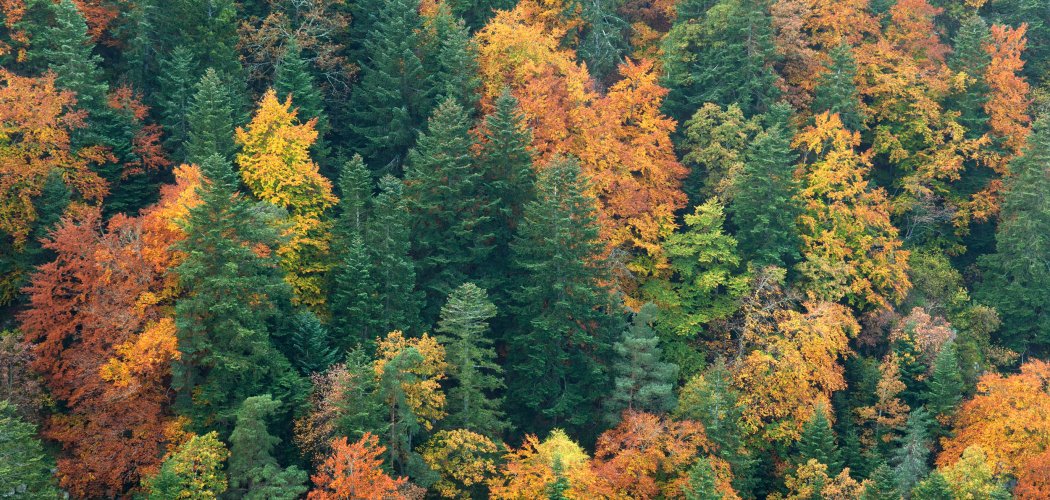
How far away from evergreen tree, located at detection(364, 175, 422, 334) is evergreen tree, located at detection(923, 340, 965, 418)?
84.7ft

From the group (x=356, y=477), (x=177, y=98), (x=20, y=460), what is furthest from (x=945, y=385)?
(x=20, y=460)

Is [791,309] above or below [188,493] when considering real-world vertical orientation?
above

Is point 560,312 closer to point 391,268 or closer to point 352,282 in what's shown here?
point 391,268

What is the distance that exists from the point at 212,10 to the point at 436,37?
478 inches

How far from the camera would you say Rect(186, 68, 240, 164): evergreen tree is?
56.4 metres

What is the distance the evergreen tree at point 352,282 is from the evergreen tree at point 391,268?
0.45 meters

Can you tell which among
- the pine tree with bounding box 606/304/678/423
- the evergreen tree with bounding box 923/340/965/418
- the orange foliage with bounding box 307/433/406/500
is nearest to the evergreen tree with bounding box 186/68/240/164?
the orange foliage with bounding box 307/433/406/500

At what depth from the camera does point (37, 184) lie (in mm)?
53625

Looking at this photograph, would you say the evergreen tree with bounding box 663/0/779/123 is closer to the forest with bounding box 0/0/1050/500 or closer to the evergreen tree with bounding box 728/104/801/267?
the forest with bounding box 0/0/1050/500

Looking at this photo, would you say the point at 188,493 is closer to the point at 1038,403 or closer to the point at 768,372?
the point at 768,372

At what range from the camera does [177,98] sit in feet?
197

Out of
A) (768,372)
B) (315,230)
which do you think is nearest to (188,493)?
(315,230)

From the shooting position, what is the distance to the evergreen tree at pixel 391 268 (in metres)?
53.9

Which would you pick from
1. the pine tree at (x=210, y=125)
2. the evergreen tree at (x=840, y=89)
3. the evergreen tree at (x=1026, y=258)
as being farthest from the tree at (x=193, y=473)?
the evergreen tree at (x=1026, y=258)
